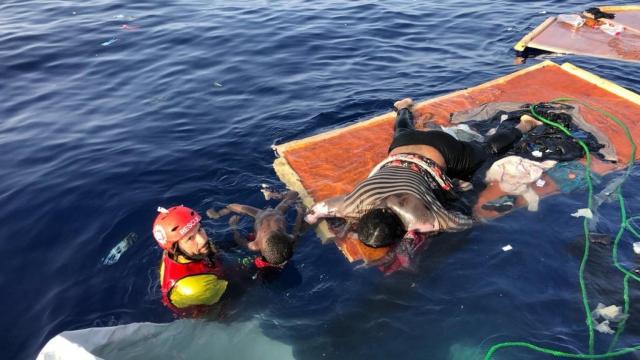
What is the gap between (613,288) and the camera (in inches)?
185

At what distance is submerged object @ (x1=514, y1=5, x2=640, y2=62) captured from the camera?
33.4ft

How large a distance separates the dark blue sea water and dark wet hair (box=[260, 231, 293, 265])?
609 mm

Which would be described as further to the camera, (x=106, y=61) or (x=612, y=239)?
(x=106, y=61)

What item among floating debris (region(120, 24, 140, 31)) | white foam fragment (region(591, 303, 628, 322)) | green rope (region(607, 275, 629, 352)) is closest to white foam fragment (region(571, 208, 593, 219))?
green rope (region(607, 275, 629, 352))

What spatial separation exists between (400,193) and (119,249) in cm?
358

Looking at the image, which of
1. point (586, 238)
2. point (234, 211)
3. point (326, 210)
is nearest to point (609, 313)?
point (586, 238)

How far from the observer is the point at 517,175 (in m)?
6.05

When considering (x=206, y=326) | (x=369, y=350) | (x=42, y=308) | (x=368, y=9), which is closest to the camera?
(x=369, y=350)

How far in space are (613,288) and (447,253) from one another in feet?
5.41

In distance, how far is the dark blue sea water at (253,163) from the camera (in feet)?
15.5

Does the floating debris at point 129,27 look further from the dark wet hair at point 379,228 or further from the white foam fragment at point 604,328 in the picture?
the white foam fragment at point 604,328

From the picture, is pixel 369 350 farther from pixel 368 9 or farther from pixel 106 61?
pixel 368 9

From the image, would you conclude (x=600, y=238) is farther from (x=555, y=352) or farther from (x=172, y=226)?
(x=172, y=226)

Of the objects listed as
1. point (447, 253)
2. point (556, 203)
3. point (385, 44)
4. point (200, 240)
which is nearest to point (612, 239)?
point (556, 203)
